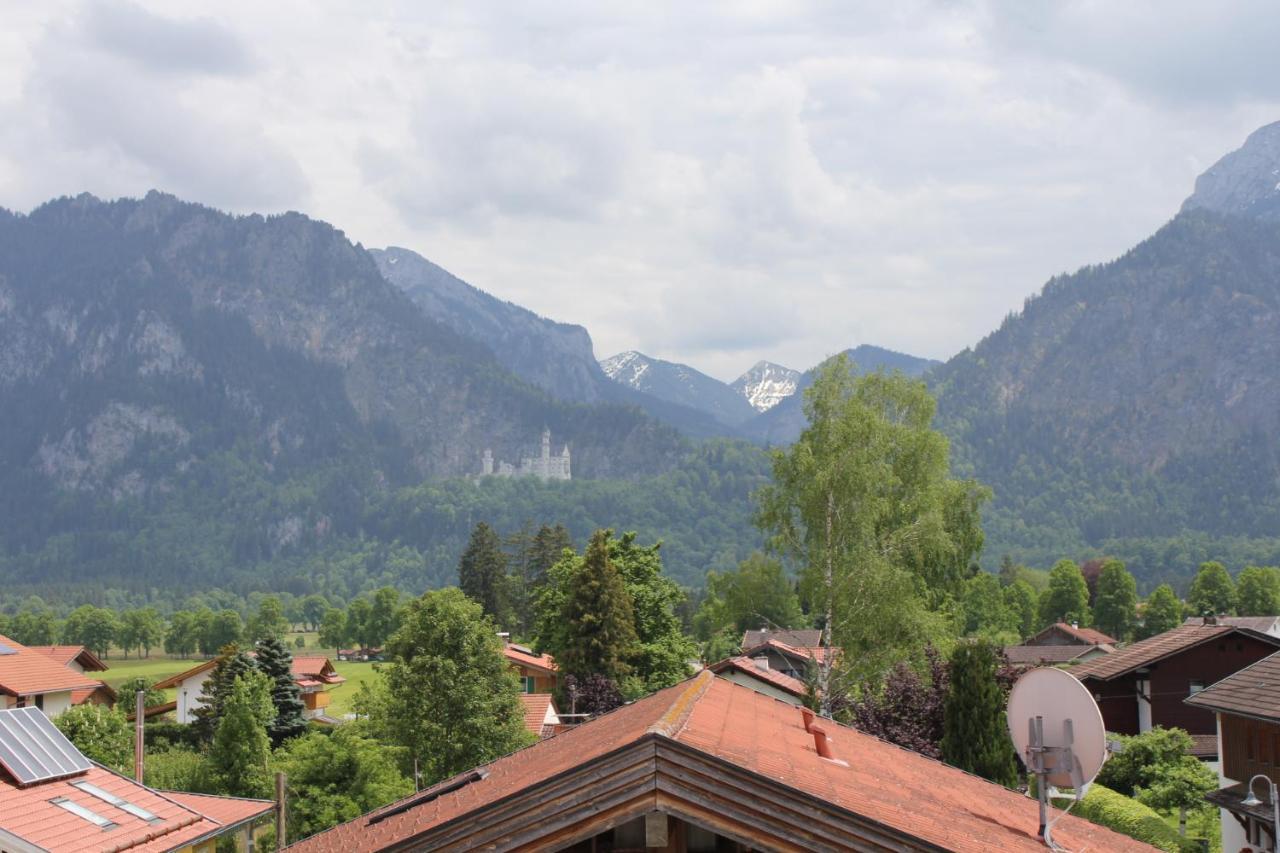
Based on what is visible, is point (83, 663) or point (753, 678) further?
point (83, 663)

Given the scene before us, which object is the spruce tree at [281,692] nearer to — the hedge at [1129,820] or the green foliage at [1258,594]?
the hedge at [1129,820]

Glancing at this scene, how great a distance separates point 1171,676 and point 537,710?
2438cm

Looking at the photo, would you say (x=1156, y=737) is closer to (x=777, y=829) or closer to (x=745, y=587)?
(x=745, y=587)

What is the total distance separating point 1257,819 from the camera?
25.0m

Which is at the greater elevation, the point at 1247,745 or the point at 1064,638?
the point at 1247,745

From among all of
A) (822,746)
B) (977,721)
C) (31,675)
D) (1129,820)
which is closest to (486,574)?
(31,675)

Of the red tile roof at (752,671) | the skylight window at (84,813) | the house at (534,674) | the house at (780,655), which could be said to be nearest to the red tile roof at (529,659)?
the house at (534,674)

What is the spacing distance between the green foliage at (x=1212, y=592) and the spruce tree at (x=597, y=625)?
3119 inches

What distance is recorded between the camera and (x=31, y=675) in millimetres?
49312

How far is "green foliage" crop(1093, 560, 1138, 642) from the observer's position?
122688 millimetres

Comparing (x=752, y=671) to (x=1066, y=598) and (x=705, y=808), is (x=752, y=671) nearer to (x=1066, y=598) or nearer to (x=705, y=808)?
(x=705, y=808)

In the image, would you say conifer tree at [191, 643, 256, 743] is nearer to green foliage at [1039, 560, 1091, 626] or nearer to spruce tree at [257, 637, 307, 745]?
spruce tree at [257, 637, 307, 745]

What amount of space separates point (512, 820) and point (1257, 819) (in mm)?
21706

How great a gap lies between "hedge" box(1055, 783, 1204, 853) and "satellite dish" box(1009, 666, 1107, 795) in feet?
55.0
